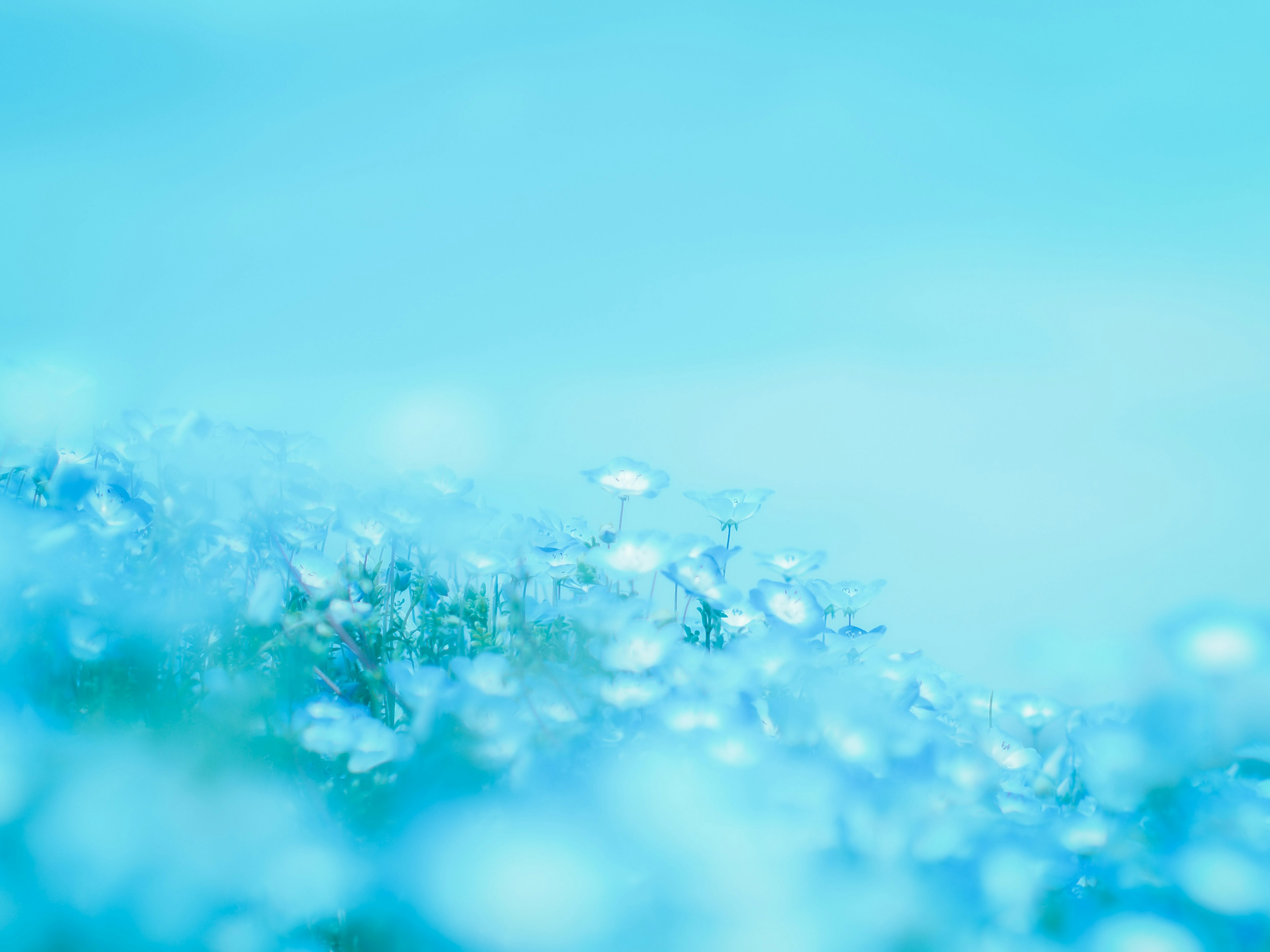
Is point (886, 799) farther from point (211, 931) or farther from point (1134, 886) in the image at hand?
point (211, 931)

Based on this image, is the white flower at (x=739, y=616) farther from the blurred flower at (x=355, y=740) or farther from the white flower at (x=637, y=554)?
the blurred flower at (x=355, y=740)

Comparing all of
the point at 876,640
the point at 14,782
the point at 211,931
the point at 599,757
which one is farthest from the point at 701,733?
the point at 14,782

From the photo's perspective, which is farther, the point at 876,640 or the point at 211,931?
the point at 876,640

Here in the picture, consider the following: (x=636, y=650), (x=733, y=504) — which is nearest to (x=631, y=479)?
(x=733, y=504)

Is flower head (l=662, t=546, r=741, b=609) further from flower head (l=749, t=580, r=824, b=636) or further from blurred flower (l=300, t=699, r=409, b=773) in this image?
blurred flower (l=300, t=699, r=409, b=773)

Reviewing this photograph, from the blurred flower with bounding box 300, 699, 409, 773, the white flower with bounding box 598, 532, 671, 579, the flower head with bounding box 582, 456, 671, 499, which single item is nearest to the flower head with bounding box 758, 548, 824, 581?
the white flower with bounding box 598, 532, 671, 579

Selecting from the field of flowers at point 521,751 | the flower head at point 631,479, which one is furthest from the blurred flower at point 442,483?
the flower head at point 631,479

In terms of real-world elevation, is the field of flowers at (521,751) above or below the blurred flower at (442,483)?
below
